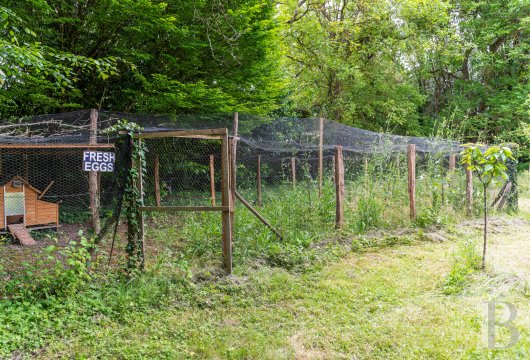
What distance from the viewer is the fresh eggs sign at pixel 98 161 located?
4055 mm

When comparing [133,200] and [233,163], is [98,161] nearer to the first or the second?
[133,200]

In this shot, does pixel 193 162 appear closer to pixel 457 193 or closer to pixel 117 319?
pixel 117 319

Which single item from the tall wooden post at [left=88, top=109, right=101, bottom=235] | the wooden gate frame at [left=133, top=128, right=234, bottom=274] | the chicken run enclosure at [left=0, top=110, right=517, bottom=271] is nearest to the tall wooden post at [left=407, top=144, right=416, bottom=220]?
the chicken run enclosure at [left=0, top=110, right=517, bottom=271]

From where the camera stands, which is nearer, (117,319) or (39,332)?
(39,332)

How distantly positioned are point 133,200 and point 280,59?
786 cm

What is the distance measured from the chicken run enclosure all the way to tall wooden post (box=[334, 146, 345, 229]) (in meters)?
0.02

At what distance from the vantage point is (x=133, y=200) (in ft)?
13.8

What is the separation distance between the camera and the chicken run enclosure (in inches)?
221

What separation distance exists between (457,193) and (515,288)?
4.29 meters

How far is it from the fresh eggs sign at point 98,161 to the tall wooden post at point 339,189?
139 inches

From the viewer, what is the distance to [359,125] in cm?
1716

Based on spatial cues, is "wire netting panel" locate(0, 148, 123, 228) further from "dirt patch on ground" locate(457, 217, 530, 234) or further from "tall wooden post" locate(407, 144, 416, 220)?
"dirt patch on ground" locate(457, 217, 530, 234)

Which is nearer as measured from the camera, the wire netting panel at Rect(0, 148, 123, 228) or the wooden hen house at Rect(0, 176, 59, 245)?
the wooden hen house at Rect(0, 176, 59, 245)

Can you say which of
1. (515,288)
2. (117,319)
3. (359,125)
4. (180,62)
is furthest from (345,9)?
(117,319)
